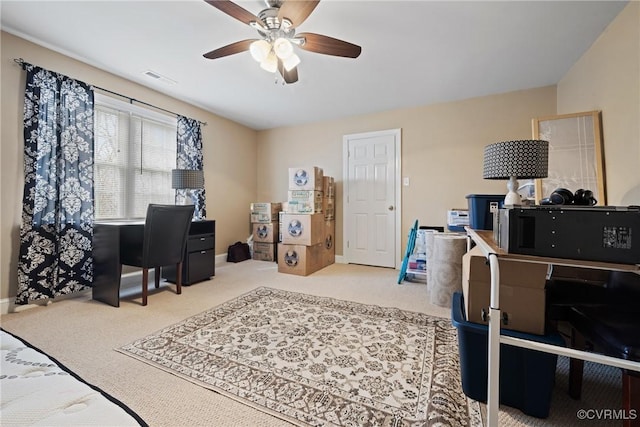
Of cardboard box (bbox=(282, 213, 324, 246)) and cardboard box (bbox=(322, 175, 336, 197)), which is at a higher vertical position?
cardboard box (bbox=(322, 175, 336, 197))

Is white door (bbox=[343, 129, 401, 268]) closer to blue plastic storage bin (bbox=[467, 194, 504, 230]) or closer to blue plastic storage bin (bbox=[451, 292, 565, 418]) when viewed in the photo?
blue plastic storage bin (bbox=[467, 194, 504, 230])

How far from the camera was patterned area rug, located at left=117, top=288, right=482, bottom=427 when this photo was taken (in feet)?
3.89

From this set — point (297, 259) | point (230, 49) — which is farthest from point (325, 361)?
point (230, 49)

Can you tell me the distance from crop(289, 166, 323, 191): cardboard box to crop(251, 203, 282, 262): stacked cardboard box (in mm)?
930

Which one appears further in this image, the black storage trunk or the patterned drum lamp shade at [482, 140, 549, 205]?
the patterned drum lamp shade at [482, 140, 549, 205]

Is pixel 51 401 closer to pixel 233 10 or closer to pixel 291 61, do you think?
pixel 233 10

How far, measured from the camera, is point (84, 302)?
2471 mm

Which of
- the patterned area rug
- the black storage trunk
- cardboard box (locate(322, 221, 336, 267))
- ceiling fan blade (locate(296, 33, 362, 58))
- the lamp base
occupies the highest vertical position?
ceiling fan blade (locate(296, 33, 362, 58))

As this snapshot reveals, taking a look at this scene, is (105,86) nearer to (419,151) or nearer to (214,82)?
(214,82)

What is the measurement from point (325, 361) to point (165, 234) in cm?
194

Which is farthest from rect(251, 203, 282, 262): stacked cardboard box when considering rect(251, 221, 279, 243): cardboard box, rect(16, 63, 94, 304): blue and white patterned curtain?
rect(16, 63, 94, 304): blue and white patterned curtain

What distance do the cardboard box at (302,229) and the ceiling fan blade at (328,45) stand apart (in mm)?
1998

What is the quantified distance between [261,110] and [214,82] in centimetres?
96

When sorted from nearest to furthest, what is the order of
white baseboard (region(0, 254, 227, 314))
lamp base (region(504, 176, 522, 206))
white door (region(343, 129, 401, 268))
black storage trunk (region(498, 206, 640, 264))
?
1. black storage trunk (region(498, 206, 640, 264))
2. lamp base (region(504, 176, 522, 206))
3. white baseboard (region(0, 254, 227, 314))
4. white door (region(343, 129, 401, 268))
